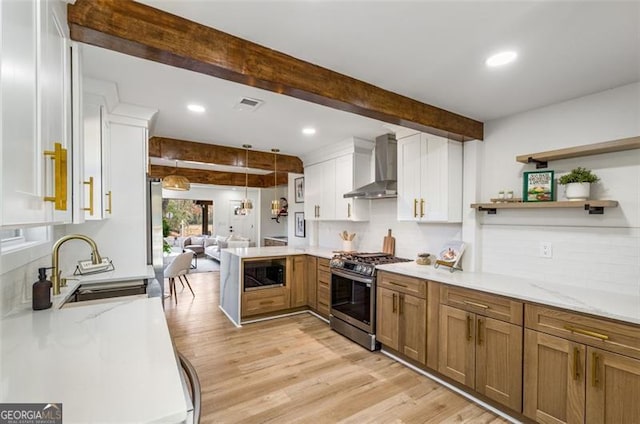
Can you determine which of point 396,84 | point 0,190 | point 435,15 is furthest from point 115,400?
point 396,84

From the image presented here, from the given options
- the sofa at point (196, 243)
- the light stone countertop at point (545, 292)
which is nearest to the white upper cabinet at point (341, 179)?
the light stone countertop at point (545, 292)

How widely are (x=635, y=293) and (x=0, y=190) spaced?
10.7 ft

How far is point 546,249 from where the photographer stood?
251 cm

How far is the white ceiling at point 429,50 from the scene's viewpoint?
1.42 metres

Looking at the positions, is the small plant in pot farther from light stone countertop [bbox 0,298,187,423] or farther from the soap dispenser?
the soap dispenser

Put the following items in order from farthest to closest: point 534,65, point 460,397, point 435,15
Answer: point 460,397 → point 534,65 → point 435,15

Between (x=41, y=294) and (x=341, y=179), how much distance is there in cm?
335

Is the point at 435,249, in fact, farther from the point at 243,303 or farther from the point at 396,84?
the point at 243,303

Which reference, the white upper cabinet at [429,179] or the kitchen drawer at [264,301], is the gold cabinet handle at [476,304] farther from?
the kitchen drawer at [264,301]

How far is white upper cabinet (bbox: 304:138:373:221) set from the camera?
4.09 meters

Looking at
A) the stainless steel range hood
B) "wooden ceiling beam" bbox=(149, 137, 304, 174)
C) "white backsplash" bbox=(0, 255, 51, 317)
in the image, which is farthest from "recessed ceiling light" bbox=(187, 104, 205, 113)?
the stainless steel range hood

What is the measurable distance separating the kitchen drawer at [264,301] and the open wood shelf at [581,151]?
319 cm

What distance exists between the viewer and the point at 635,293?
6.82ft

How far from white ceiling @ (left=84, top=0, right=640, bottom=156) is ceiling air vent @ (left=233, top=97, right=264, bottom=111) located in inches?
2.7
